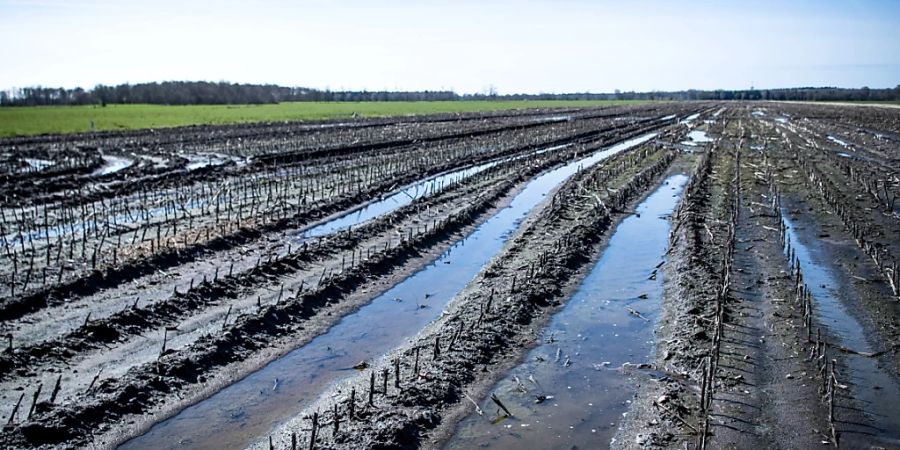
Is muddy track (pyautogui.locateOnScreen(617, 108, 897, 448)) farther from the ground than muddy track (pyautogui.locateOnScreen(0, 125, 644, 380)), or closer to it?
closer to it

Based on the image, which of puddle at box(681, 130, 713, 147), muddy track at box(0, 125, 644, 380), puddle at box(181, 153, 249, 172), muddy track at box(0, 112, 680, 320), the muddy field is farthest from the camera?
puddle at box(681, 130, 713, 147)

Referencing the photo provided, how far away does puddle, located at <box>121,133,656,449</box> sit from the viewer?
786cm

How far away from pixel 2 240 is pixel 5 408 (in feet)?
30.2

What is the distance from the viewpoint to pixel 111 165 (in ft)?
99.3

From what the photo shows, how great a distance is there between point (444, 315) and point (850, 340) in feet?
21.3

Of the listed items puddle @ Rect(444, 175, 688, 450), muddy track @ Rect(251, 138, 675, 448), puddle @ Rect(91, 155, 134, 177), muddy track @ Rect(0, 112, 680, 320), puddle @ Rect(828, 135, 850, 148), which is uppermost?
puddle @ Rect(828, 135, 850, 148)

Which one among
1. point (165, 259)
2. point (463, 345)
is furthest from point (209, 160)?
point (463, 345)

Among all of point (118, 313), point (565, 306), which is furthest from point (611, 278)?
point (118, 313)

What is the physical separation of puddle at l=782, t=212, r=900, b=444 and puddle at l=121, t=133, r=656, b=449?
6.47 metres

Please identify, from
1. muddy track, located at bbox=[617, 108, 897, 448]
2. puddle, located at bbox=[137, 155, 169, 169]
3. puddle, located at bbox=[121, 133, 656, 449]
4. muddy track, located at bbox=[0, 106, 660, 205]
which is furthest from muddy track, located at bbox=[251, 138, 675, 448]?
puddle, located at bbox=[137, 155, 169, 169]

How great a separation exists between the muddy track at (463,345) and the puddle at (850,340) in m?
4.53

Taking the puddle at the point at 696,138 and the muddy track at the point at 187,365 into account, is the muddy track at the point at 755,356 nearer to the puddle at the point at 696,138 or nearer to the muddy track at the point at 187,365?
the muddy track at the point at 187,365

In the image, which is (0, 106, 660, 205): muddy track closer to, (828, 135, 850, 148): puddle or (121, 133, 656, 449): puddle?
(121, 133, 656, 449): puddle

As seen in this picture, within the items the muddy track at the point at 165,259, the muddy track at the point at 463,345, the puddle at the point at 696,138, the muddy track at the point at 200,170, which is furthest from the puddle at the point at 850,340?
the puddle at the point at 696,138
